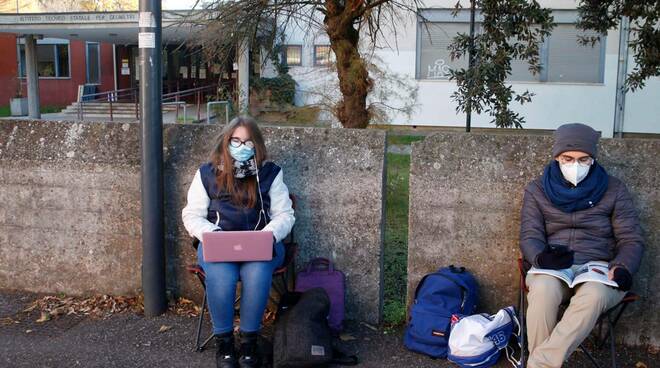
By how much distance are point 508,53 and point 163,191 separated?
11.3 ft

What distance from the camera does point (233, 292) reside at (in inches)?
160

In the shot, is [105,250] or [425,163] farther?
[105,250]

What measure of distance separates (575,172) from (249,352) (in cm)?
212

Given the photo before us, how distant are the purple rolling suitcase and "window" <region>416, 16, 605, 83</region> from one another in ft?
45.0

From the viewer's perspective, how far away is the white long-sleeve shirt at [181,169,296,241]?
4.19 m

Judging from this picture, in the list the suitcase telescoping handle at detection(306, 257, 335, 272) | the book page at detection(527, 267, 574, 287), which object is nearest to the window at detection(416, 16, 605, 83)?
the suitcase telescoping handle at detection(306, 257, 335, 272)

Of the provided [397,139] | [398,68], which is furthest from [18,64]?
[397,139]

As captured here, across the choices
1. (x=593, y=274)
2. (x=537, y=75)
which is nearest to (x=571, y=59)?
(x=537, y=75)

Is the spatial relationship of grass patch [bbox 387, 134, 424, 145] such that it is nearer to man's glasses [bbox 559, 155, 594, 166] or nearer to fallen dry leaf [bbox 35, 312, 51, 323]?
fallen dry leaf [bbox 35, 312, 51, 323]

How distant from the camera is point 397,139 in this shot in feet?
49.4

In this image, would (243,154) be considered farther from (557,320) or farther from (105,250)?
(557,320)

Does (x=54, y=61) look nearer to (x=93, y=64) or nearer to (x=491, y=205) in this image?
(x=93, y=64)

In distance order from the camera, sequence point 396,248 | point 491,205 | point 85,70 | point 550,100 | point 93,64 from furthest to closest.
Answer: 1. point 93,64
2. point 85,70
3. point 550,100
4. point 396,248
5. point 491,205

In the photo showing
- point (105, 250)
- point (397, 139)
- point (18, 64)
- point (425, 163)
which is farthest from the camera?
point (18, 64)
